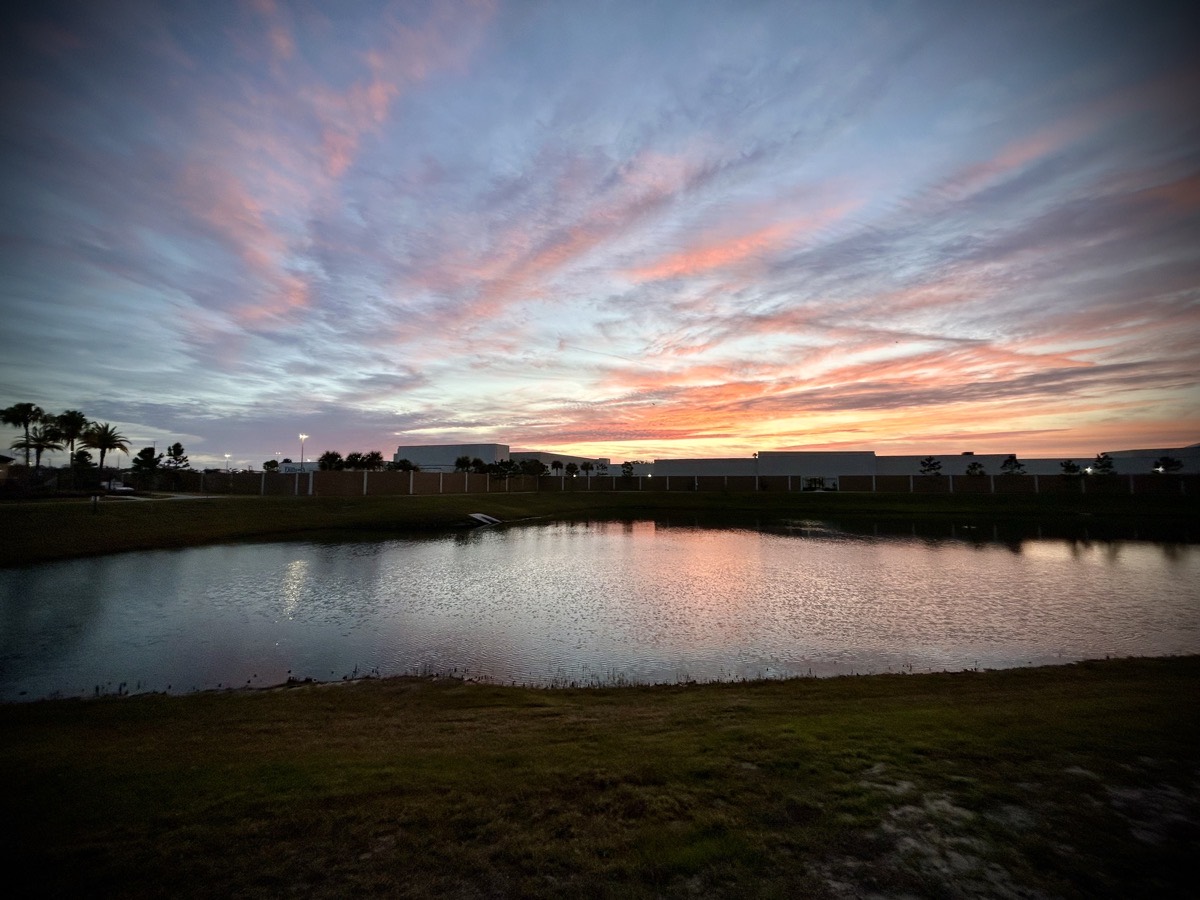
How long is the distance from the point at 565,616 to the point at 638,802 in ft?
44.7

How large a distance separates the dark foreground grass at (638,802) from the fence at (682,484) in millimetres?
63957

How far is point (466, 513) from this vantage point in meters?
59.9

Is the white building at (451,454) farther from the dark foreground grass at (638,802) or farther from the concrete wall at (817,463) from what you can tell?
the dark foreground grass at (638,802)

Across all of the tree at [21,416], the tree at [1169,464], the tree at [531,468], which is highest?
the tree at [21,416]

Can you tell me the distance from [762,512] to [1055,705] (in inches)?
2682

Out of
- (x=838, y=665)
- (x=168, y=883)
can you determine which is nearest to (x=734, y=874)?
(x=168, y=883)

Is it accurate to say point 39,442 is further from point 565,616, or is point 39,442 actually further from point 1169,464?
point 1169,464

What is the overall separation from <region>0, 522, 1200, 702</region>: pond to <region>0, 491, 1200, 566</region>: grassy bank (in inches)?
212

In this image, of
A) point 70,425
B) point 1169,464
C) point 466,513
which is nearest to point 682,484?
point 466,513

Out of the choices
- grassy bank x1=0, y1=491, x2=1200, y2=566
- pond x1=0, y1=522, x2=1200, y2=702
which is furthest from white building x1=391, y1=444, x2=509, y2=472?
pond x1=0, y1=522, x2=1200, y2=702

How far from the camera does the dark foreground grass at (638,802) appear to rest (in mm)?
5023

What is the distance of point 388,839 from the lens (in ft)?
18.8

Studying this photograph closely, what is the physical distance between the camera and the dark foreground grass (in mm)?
5023

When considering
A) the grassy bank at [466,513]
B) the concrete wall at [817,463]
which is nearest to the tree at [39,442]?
the grassy bank at [466,513]
